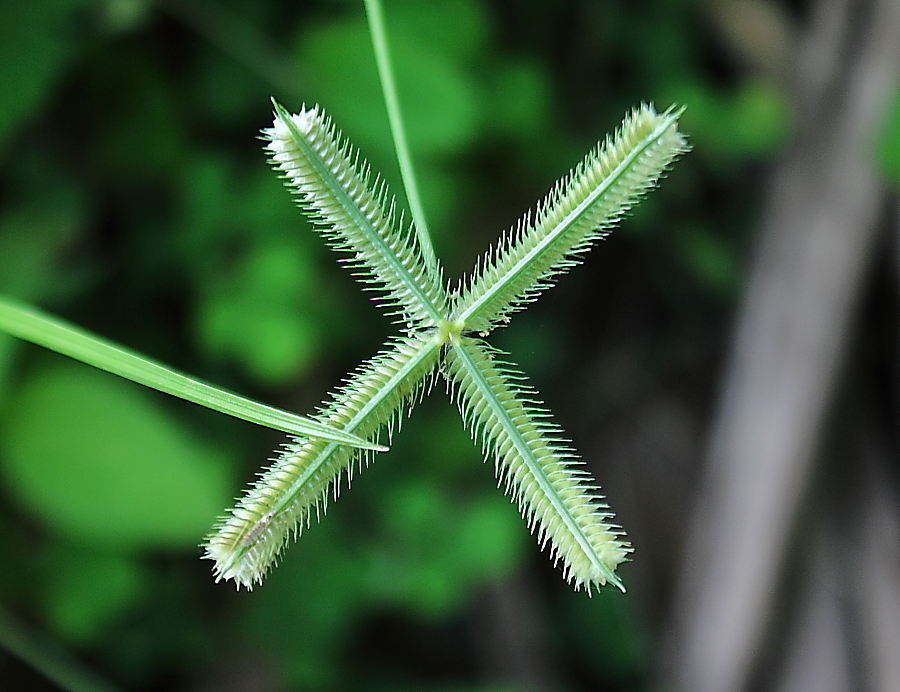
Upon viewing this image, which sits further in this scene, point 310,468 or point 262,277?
point 262,277

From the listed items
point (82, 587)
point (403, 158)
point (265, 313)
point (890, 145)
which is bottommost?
point (82, 587)

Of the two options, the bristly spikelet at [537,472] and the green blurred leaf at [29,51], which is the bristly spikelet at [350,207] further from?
the green blurred leaf at [29,51]

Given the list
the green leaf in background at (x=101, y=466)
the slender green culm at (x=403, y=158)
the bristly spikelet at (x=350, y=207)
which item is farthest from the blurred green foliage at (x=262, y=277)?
the bristly spikelet at (x=350, y=207)

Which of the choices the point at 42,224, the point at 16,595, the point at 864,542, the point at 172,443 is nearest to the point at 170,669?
the point at 16,595

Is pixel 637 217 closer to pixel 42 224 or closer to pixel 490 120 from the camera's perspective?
pixel 490 120

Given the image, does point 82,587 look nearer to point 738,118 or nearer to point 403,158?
point 403,158

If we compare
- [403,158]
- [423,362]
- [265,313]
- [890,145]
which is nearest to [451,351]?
[423,362]

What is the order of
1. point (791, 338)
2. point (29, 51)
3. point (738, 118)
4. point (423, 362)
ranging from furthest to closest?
point (738, 118), point (791, 338), point (29, 51), point (423, 362)
